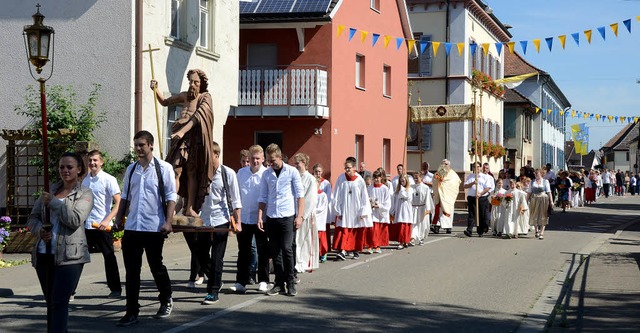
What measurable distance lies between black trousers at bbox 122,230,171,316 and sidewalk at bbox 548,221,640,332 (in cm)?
387

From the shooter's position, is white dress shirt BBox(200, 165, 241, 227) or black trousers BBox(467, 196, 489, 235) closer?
white dress shirt BBox(200, 165, 241, 227)

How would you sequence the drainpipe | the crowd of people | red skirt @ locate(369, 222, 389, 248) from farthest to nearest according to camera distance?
the drainpipe
red skirt @ locate(369, 222, 389, 248)
the crowd of people

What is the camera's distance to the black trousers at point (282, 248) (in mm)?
11352

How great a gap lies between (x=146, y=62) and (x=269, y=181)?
8.97 metres

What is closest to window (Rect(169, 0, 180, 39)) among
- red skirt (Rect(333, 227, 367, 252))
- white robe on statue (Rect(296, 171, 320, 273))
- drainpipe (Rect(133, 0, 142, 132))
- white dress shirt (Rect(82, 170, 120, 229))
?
drainpipe (Rect(133, 0, 142, 132))

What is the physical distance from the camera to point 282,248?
11.4 meters

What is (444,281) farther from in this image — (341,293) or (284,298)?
(284,298)

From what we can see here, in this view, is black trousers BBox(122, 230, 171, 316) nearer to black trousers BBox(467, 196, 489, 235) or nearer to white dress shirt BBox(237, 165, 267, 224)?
white dress shirt BBox(237, 165, 267, 224)

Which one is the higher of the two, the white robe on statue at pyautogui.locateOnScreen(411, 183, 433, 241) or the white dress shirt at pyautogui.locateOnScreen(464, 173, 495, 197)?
the white dress shirt at pyautogui.locateOnScreen(464, 173, 495, 197)

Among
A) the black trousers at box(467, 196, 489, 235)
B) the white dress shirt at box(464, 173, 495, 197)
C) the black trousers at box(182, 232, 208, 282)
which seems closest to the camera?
the black trousers at box(182, 232, 208, 282)

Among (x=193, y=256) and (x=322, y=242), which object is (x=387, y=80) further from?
(x=193, y=256)

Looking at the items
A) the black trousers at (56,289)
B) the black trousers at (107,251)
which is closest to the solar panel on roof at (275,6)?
the black trousers at (107,251)

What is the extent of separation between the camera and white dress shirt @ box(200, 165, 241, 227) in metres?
11.3

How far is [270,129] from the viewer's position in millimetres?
29469
